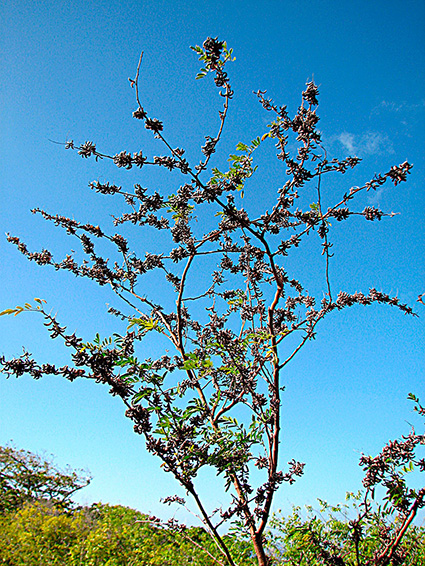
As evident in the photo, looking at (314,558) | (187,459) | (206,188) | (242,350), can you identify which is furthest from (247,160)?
(314,558)

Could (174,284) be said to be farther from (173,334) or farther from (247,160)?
(247,160)

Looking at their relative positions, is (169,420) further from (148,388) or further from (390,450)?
(390,450)

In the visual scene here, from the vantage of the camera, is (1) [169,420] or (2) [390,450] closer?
(1) [169,420]

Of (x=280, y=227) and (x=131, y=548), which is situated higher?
(x=280, y=227)

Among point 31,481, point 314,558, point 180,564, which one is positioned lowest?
point 31,481

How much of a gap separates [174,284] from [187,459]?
204 centimetres

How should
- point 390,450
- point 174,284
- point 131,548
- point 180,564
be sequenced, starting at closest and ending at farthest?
1. point 390,450
2. point 174,284
3. point 180,564
4. point 131,548

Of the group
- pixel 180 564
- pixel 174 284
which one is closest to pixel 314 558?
pixel 174 284

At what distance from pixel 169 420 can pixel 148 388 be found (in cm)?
20

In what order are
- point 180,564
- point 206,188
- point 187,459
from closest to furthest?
point 187,459
point 206,188
point 180,564

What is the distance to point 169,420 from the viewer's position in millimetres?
1696

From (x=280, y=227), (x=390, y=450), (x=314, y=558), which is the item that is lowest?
(x=314, y=558)

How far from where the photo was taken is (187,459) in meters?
1.64

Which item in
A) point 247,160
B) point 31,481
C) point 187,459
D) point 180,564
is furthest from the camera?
point 31,481
